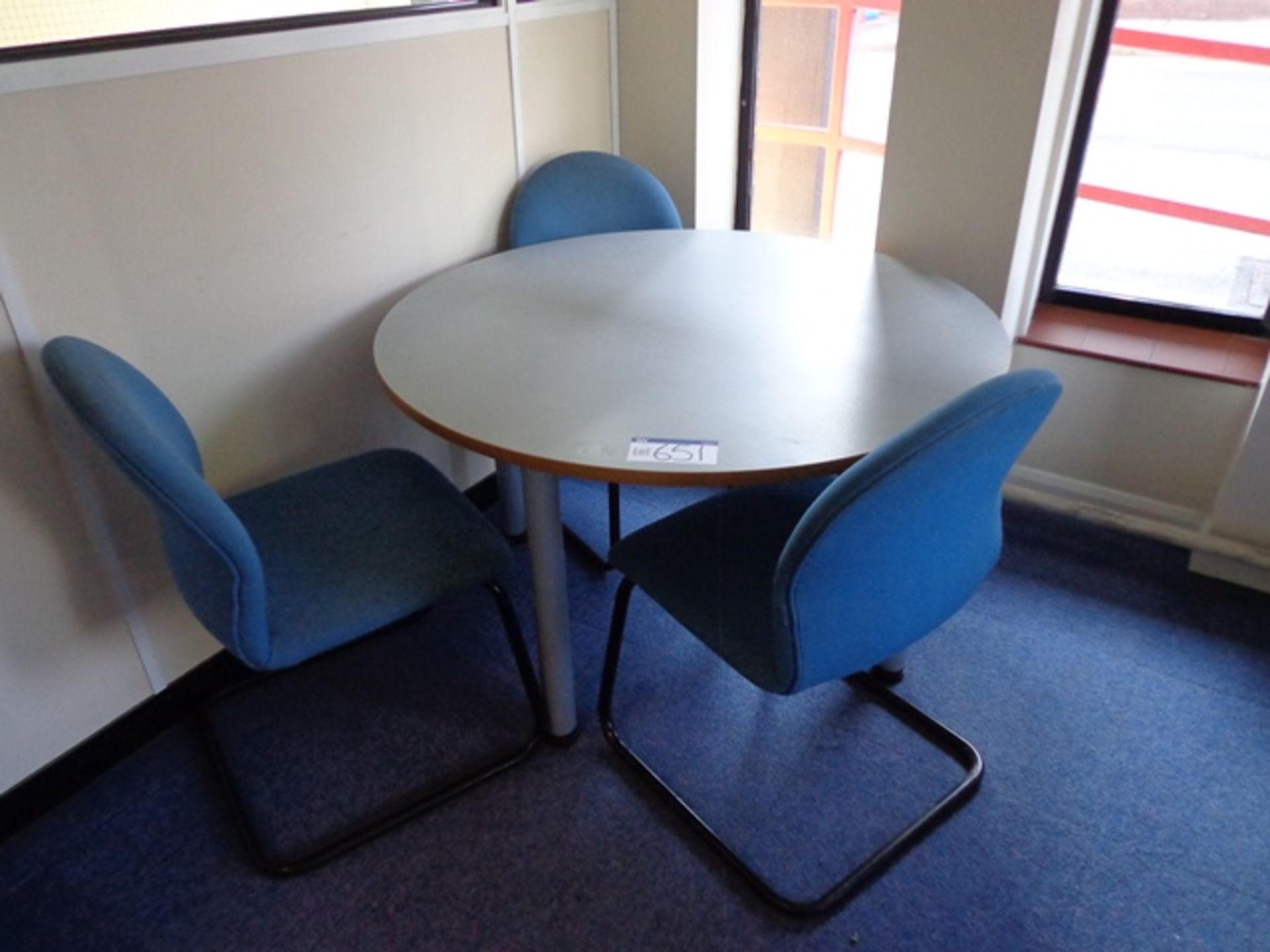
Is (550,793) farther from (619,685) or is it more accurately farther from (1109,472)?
(1109,472)

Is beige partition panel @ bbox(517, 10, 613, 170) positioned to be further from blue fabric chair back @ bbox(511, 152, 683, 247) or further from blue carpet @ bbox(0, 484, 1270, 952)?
blue carpet @ bbox(0, 484, 1270, 952)

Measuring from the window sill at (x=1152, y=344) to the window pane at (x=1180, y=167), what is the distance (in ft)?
0.24

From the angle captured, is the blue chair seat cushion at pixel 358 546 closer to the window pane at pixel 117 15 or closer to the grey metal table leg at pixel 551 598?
the grey metal table leg at pixel 551 598

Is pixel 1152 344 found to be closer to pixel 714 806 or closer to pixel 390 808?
pixel 714 806

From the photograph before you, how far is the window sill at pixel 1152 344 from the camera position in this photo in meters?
2.08

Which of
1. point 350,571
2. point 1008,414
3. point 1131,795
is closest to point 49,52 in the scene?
point 350,571

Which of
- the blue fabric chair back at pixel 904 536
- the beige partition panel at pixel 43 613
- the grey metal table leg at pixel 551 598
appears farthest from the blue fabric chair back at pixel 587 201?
the blue fabric chair back at pixel 904 536

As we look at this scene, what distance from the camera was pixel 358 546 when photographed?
→ 5.08ft

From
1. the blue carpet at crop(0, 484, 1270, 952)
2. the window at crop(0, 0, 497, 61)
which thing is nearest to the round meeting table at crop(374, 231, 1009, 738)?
the blue carpet at crop(0, 484, 1270, 952)

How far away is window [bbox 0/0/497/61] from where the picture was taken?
52.3 inches

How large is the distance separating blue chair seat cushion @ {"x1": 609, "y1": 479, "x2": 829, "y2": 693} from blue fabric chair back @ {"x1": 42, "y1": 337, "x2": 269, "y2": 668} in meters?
0.59

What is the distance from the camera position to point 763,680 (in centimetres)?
128

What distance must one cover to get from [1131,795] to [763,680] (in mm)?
842

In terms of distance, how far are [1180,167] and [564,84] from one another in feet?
5.04
